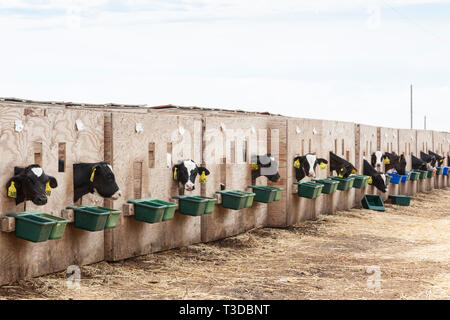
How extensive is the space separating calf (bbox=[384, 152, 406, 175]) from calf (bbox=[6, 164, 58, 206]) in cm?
1350

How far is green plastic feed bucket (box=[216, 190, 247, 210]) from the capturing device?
9836mm

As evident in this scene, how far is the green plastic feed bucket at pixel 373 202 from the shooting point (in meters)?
15.8

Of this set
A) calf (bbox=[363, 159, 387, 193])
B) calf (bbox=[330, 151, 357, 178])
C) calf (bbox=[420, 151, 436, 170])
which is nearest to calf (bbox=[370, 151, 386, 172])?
calf (bbox=[363, 159, 387, 193])

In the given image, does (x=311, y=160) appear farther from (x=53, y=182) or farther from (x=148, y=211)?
(x=53, y=182)

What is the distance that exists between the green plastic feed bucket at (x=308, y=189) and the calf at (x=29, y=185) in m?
6.35

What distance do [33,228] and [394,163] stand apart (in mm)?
14286

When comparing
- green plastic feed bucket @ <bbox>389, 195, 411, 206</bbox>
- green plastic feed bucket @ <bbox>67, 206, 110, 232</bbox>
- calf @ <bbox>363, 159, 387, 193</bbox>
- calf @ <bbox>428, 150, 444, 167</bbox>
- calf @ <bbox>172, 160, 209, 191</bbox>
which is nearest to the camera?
green plastic feed bucket @ <bbox>67, 206, 110, 232</bbox>

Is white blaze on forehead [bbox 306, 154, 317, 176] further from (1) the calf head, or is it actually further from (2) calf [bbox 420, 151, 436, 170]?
(2) calf [bbox 420, 151, 436, 170]

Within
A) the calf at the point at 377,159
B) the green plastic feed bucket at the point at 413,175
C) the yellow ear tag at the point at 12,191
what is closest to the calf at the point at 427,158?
the green plastic feed bucket at the point at 413,175

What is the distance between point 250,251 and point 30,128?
162 inches

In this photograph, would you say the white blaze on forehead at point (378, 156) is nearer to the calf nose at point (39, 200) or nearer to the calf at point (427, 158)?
the calf at point (427, 158)

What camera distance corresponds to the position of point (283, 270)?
8.20m

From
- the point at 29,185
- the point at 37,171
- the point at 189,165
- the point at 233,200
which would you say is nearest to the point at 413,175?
the point at 233,200
